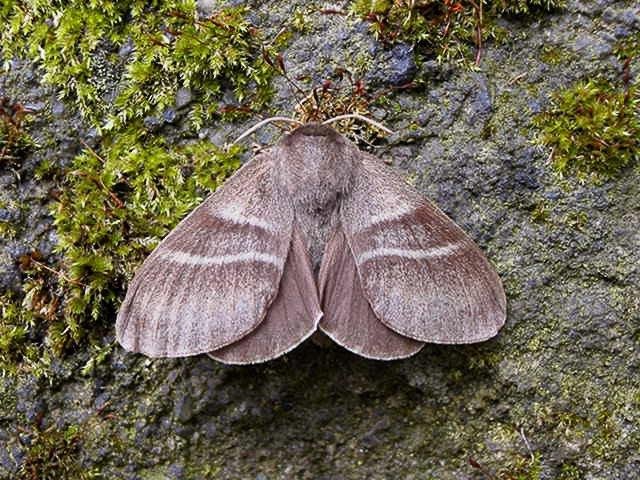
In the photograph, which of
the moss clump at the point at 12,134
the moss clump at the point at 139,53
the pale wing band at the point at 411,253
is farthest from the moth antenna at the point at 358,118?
the moss clump at the point at 12,134

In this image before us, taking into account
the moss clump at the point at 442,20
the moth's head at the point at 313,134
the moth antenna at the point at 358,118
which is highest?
the moss clump at the point at 442,20

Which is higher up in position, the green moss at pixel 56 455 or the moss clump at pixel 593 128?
the moss clump at pixel 593 128

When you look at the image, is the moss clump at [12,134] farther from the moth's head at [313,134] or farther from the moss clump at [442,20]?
the moss clump at [442,20]

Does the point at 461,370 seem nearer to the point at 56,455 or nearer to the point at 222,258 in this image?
the point at 222,258

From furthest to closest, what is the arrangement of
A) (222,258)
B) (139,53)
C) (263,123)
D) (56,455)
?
(139,53) < (56,455) < (263,123) < (222,258)

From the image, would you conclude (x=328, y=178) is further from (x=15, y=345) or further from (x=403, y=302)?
(x=15, y=345)

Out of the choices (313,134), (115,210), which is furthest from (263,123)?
(115,210)
